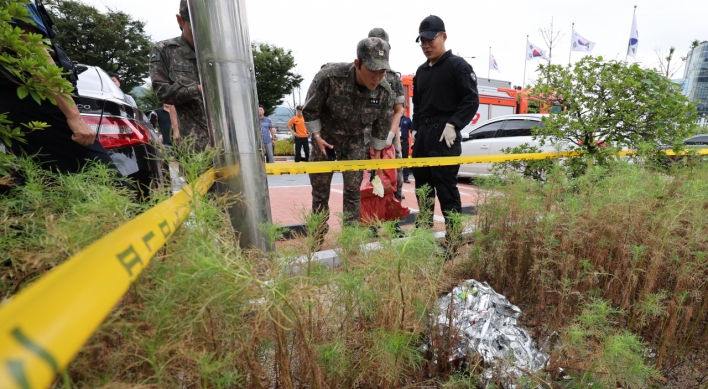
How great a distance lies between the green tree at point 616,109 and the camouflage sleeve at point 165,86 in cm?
414

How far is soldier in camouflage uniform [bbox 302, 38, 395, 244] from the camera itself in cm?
308

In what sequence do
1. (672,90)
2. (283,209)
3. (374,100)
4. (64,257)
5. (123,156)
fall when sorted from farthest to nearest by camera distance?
1. (283,209)
2. (672,90)
3. (374,100)
4. (123,156)
5. (64,257)

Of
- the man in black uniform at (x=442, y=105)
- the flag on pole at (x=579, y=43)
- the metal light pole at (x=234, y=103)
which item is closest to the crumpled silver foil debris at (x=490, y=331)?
the metal light pole at (x=234, y=103)

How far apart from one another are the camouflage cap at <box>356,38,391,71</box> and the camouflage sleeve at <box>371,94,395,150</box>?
608mm

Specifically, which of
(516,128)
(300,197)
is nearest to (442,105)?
(300,197)

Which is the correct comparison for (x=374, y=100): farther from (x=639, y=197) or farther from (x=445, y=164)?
(x=639, y=197)

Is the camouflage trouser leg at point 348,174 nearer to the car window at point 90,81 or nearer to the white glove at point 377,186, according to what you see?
the white glove at point 377,186

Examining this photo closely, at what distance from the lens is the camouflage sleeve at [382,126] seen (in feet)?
11.7

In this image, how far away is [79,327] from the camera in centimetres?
46

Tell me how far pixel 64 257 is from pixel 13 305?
0.60m

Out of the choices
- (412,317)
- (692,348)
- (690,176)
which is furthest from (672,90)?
(412,317)

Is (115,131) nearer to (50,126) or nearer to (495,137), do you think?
(50,126)

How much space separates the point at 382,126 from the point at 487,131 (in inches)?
255

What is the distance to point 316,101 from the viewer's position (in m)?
3.33
